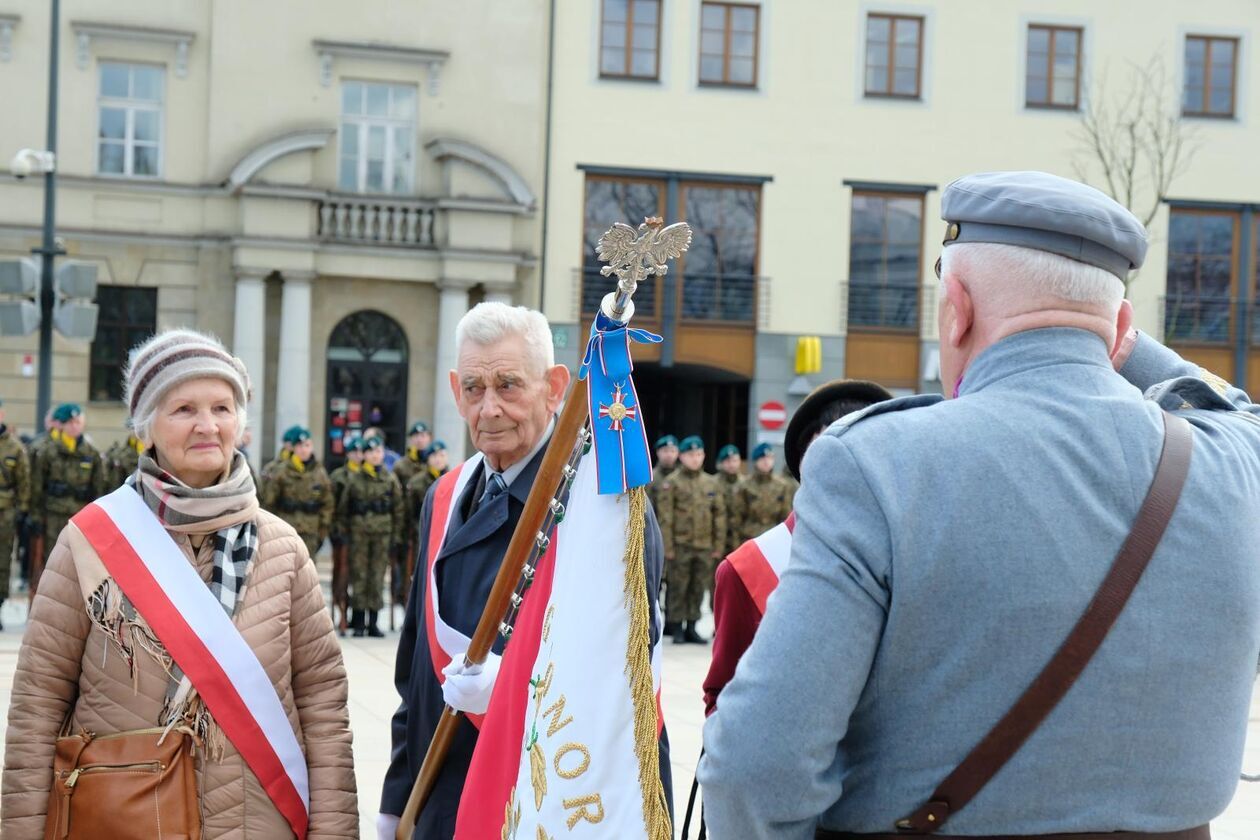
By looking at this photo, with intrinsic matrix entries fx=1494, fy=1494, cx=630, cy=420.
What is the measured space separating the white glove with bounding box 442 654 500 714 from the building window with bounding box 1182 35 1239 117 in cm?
2675

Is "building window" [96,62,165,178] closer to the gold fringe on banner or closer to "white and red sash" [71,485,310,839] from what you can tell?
"white and red sash" [71,485,310,839]

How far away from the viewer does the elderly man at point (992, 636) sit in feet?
5.65

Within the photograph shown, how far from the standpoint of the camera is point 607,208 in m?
25.5

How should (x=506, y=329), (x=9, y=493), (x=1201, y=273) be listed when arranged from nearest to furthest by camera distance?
(x=506, y=329) < (x=9, y=493) < (x=1201, y=273)

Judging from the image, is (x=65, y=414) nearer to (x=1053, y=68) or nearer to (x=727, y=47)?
(x=727, y=47)

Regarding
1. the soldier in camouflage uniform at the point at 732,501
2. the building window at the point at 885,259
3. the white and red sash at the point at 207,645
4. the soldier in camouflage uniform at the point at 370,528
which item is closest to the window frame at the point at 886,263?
the building window at the point at 885,259

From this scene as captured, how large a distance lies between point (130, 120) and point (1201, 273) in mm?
18947

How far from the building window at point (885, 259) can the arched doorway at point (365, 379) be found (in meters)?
7.90

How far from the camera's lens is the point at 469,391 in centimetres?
369

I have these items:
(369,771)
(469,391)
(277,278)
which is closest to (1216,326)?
(277,278)

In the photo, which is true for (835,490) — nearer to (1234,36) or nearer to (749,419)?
(749,419)

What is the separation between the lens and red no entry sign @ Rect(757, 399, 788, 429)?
974 inches

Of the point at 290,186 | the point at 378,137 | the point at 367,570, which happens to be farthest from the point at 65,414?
the point at 378,137

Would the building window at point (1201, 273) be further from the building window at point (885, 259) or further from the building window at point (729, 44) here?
the building window at point (729, 44)
